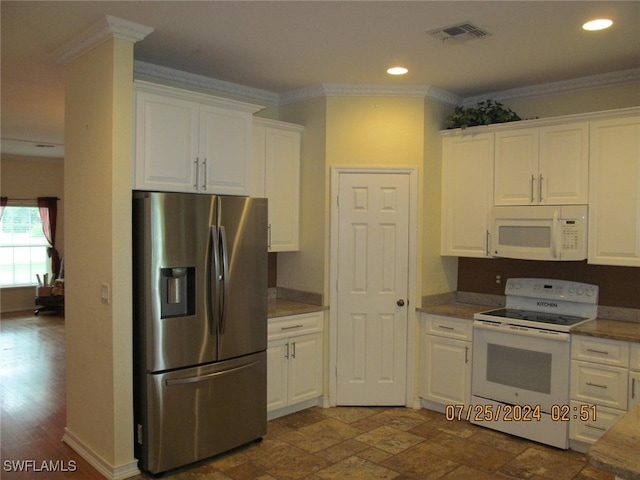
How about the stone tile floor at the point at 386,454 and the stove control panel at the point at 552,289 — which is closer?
the stone tile floor at the point at 386,454

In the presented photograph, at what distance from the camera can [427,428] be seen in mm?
3941

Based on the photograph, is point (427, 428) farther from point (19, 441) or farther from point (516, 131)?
point (19, 441)

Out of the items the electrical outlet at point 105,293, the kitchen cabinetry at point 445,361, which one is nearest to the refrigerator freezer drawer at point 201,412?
the electrical outlet at point 105,293

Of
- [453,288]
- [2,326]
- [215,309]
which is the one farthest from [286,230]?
[2,326]

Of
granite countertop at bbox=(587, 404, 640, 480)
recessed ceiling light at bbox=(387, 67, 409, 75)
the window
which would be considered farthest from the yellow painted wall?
the window

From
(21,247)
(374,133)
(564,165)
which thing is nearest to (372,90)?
(374,133)

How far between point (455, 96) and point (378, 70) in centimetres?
102

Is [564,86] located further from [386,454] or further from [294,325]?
[386,454]

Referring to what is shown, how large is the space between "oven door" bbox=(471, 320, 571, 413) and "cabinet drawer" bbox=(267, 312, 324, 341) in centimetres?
125

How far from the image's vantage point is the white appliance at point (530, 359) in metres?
3.58

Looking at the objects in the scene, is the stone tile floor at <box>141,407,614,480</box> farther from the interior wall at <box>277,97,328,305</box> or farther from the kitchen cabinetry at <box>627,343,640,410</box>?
the interior wall at <box>277,97,328,305</box>

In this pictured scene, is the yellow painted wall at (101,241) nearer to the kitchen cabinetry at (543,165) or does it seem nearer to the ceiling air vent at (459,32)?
the ceiling air vent at (459,32)

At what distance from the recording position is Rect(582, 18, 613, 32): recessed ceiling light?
114 inches

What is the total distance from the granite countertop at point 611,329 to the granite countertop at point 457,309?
2.62ft
